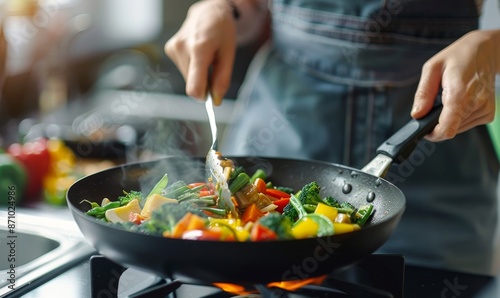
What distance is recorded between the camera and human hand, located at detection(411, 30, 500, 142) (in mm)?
1146

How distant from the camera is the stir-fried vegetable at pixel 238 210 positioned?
35.3 inches

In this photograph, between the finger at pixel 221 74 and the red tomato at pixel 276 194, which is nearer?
the red tomato at pixel 276 194

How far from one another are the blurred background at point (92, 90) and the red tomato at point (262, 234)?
121cm

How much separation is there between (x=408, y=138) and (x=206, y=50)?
51 cm

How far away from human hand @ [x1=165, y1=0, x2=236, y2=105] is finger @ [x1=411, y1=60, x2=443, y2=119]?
0.44 m

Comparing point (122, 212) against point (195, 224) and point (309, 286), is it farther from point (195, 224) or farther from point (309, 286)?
point (309, 286)

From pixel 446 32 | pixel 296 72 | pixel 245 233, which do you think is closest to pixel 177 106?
pixel 296 72

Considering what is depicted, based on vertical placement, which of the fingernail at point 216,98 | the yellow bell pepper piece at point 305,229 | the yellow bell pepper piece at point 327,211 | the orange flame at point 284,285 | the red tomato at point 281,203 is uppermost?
the fingernail at point 216,98

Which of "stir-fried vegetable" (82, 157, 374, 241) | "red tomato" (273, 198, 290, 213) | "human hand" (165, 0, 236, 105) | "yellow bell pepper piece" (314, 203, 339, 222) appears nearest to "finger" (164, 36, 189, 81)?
"human hand" (165, 0, 236, 105)

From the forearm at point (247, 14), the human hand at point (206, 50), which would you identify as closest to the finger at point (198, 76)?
the human hand at point (206, 50)

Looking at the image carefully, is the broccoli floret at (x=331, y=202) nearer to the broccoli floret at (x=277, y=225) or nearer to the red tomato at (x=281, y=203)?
the red tomato at (x=281, y=203)

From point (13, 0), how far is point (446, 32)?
5.92 ft

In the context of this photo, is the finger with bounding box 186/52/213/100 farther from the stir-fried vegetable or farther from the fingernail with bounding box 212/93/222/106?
the stir-fried vegetable

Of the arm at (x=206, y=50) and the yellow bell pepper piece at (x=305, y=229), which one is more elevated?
the arm at (x=206, y=50)
